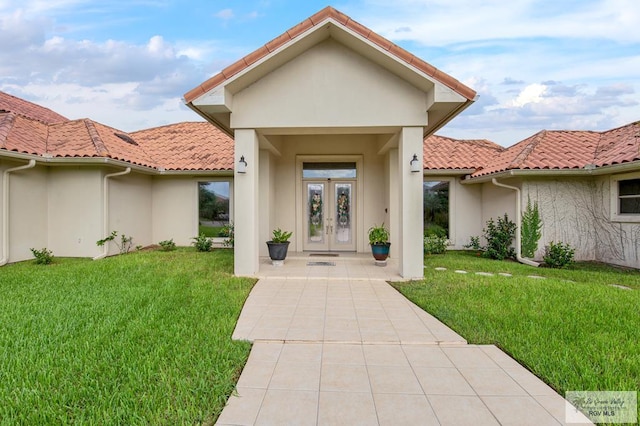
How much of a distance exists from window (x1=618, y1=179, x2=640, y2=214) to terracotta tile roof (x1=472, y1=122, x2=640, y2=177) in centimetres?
85

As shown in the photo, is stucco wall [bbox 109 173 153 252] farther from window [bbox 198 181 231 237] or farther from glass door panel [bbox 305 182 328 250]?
glass door panel [bbox 305 182 328 250]

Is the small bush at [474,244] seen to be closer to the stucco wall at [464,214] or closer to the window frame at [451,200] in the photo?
the stucco wall at [464,214]

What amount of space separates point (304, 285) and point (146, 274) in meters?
3.71

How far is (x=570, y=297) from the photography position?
5840 mm

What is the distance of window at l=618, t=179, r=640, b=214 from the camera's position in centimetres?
902

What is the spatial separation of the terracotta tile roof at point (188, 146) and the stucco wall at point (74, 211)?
2.80 m

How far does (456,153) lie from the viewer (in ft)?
43.6

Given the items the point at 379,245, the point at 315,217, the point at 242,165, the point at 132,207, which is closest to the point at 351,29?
the point at 242,165

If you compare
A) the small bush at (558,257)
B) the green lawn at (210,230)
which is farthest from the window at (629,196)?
the green lawn at (210,230)

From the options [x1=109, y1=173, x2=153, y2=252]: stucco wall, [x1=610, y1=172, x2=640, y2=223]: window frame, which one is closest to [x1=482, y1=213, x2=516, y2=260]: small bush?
[x1=610, y1=172, x2=640, y2=223]: window frame

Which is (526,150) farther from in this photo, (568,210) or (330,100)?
(330,100)

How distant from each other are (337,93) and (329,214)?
5240 mm

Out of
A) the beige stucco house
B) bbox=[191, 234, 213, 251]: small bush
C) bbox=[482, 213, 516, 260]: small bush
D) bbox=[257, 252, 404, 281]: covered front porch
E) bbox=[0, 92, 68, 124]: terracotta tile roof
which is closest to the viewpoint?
the beige stucco house

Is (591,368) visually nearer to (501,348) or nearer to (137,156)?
(501,348)
